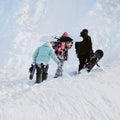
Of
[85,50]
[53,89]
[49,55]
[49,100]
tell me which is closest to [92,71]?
[85,50]

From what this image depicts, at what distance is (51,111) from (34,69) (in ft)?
16.9

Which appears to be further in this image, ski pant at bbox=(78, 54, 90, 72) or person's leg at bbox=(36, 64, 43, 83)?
ski pant at bbox=(78, 54, 90, 72)

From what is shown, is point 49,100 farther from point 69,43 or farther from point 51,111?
point 69,43

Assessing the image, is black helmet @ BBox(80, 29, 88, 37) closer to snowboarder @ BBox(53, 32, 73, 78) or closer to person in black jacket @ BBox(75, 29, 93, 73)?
person in black jacket @ BBox(75, 29, 93, 73)

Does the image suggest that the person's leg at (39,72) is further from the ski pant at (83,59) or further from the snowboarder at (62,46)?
the ski pant at (83,59)

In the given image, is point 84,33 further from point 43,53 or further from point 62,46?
point 43,53

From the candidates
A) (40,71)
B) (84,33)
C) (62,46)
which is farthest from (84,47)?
(40,71)

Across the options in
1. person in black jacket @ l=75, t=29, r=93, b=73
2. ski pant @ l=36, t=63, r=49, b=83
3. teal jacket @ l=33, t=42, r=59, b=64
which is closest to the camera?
teal jacket @ l=33, t=42, r=59, b=64

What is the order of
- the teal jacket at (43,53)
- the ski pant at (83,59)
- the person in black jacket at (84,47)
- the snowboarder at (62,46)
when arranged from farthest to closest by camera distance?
the ski pant at (83,59) → the snowboarder at (62,46) → the person in black jacket at (84,47) → the teal jacket at (43,53)

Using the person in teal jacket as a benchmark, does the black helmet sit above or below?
above

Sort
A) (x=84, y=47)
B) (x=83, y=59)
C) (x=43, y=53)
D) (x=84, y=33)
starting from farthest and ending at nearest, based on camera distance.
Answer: (x=83, y=59)
(x=84, y=47)
(x=84, y=33)
(x=43, y=53)

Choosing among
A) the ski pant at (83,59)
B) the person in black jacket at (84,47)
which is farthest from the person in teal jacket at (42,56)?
the ski pant at (83,59)

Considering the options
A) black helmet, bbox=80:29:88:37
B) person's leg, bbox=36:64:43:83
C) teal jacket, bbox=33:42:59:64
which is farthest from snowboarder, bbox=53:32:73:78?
person's leg, bbox=36:64:43:83

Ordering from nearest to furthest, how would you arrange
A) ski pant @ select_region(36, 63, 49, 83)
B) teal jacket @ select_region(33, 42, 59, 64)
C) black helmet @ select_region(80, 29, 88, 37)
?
teal jacket @ select_region(33, 42, 59, 64) → ski pant @ select_region(36, 63, 49, 83) → black helmet @ select_region(80, 29, 88, 37)
